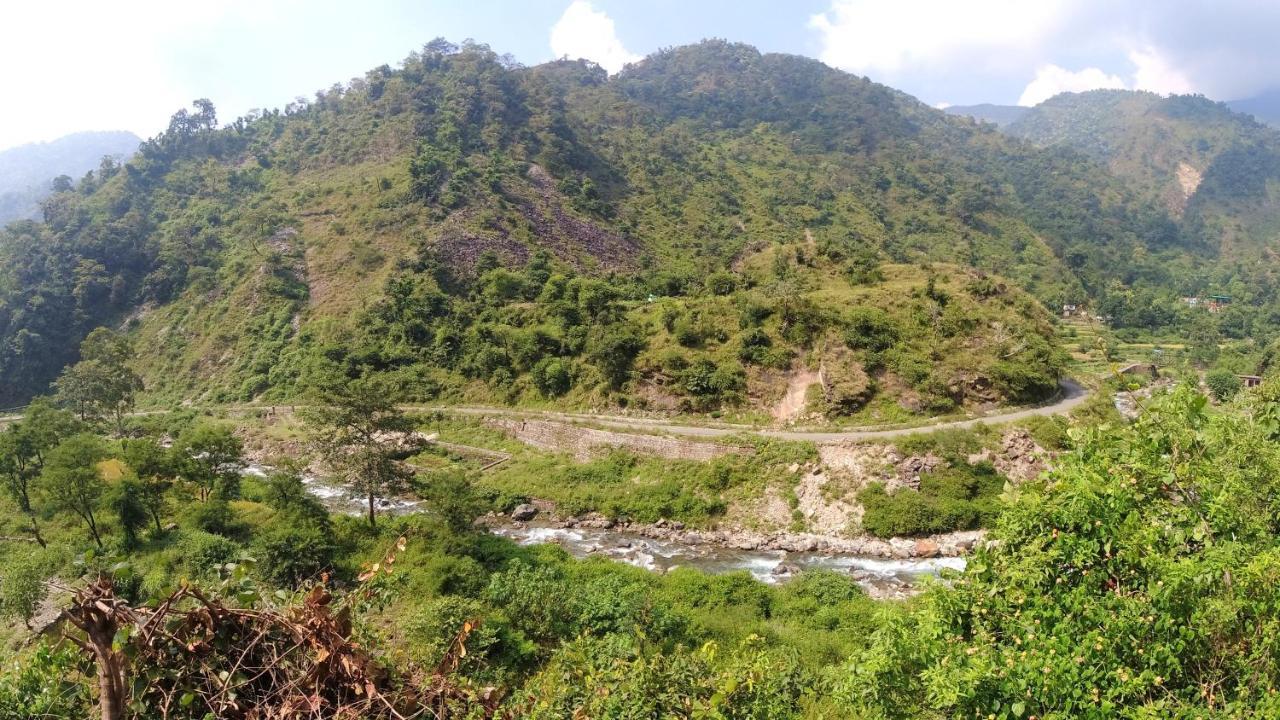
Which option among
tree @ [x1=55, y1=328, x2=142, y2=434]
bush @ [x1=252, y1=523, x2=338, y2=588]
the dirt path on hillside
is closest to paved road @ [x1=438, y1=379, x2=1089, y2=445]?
the dirt path on hillside

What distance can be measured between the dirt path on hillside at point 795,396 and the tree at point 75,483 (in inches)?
1200

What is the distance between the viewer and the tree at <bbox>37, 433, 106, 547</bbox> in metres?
21.0

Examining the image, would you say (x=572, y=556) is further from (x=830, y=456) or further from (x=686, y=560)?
(x=830, y=456)

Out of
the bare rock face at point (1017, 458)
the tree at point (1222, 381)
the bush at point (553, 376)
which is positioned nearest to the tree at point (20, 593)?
the bush at point (553, 376)

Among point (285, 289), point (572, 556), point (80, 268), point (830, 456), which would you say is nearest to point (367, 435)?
point (572, 556)

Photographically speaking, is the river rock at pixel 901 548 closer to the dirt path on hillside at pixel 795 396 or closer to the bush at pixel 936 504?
the bush at pixel 936 504

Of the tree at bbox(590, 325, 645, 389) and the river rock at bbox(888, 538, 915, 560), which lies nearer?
the river rock at bbox(888, 538, 915, 560)

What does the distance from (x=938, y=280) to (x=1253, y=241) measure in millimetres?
136020

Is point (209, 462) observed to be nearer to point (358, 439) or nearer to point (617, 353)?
point (358, 439)

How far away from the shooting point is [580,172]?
270 feet

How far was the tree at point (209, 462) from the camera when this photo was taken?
1023 inches

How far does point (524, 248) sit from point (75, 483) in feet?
142

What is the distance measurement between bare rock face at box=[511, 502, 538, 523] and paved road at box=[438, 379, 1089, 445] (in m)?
7.33

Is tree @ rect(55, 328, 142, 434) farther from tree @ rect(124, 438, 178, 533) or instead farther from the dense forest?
tree @ rect(124, 438, 178, 533)
